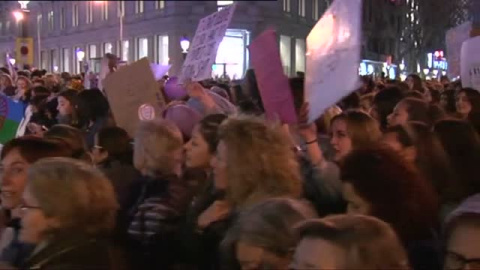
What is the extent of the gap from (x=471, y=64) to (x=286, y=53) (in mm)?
6251

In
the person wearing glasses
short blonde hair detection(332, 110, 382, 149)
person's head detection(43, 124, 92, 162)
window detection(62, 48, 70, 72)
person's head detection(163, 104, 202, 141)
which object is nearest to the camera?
the person wearing glasses

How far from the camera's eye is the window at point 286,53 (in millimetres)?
5386

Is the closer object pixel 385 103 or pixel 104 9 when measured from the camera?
pixel 104 9

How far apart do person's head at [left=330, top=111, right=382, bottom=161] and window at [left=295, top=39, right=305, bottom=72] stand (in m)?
0.47

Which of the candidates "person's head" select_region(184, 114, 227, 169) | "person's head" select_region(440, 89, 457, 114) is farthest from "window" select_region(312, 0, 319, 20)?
"person's head" select_region(440, 89, 457, 114)

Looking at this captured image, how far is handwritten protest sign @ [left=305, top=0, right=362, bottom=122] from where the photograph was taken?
15.3 feet

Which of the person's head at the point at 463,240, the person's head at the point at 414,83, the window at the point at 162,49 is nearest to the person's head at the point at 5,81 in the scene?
the person's head at the point at 414,83

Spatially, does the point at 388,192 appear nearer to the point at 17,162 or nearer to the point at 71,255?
the point at 71,255

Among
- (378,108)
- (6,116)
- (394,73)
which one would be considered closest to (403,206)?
(378,108)

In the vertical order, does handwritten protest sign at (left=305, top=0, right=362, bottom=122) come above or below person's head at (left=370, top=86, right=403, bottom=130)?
above

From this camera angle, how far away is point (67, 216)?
127 inches

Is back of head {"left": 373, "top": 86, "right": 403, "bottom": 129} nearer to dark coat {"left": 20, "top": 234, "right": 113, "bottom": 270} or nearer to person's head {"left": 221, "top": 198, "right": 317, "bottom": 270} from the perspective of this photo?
person's head {"left": 221, "top": 198, "right": 317, "bottom": 270}

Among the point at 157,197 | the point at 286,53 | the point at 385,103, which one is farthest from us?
the point at 385,103

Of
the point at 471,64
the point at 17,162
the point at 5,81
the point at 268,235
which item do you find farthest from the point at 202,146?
the point at 5,81
